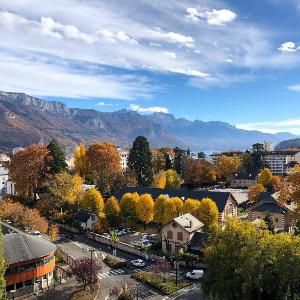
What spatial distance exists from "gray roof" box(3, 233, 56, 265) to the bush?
7702mm

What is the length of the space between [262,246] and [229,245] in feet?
8.92

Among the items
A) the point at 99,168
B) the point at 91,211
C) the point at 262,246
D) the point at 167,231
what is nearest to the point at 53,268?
the point at 167,231

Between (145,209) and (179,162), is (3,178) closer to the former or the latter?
(179,162)

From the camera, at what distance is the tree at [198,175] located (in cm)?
10756

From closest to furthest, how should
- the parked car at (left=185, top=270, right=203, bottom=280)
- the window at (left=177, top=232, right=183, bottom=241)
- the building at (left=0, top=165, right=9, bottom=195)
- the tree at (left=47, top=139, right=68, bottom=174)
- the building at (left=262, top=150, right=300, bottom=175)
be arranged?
the parked car at (left=185, top=270, right=203, bottom=280) < the window at (left=177, top=232, right=183, bottom=241) < the tree at (left=47, top=139, right=68, bottom=174) < the building at (left=0, top=165, right=9, bottom=195) < the building at (left=262, top=150, right=300, bottom=175)

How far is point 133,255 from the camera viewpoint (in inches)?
2099

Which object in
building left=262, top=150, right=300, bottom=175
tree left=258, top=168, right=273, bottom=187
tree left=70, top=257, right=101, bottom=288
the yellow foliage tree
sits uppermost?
building left=262, top=150, right=300, bottom=175

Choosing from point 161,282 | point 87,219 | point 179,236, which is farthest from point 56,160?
Result: point 161,282

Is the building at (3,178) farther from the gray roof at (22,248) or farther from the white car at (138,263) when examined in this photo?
the white car at (138,263)

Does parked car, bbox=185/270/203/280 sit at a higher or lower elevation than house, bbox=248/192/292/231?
lower

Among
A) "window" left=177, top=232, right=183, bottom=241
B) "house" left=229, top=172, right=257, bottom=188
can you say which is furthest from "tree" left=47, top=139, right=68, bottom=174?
"house" left=229, top=172, right=257, bottom=188

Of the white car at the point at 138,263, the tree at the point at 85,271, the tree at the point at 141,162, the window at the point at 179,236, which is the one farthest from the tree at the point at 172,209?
the tree at the point at 141,162

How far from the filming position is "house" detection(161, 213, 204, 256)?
52.1 metres

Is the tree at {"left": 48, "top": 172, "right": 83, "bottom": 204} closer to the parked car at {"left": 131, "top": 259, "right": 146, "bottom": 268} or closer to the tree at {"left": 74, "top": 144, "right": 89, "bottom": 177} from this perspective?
the tree at {"left": 74, "top": 144, "right": 89, "bottom": 177}
